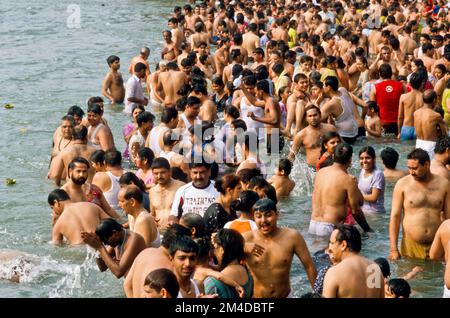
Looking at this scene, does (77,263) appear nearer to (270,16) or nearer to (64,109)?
(64,109)

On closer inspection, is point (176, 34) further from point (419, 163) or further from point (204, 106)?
point (419, 163)

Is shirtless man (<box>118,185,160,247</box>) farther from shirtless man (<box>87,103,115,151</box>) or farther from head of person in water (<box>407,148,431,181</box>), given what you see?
shirtless man (<box>87,103,115,151</box>)

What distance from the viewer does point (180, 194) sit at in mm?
9250

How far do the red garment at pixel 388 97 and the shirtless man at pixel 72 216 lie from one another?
241 inches

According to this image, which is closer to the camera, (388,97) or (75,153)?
(75,153)

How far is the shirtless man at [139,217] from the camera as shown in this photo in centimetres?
850

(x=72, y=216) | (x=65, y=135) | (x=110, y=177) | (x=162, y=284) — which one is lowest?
(x=72, y=216)

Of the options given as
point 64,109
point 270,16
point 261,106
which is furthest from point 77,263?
point 270,16

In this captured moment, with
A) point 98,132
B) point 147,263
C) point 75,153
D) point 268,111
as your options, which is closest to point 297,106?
point 268,111

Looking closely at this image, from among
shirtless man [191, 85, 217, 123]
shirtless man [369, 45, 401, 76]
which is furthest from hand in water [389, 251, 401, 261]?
shirtless man [369, 45, 401, 76]

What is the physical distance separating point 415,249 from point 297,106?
4.42 m

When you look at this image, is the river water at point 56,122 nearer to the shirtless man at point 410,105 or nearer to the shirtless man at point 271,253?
the shirtless man at point 410,105

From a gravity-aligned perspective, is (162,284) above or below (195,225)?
above

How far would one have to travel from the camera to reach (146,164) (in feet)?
35.1
